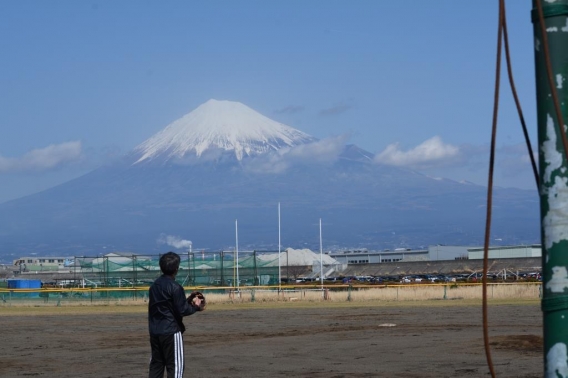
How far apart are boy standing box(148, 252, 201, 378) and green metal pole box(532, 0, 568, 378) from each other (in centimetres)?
573

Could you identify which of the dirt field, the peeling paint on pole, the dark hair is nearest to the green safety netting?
the dirt field

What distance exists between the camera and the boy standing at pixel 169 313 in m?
9.19

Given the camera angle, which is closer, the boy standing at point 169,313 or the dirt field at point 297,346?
the boy standing at point 169,313

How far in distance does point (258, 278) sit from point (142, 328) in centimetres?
3956

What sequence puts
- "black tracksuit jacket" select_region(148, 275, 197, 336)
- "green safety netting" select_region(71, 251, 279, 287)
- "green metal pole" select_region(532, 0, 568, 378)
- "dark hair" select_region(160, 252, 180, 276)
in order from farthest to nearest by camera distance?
"green safety netting" select_region(71, 251, 279, 287) < "dark hair" select_region(160, 252, 180, 276) < "black tracksuit jacket" select_region(148, 275, 197, 336) < "green metal pole" select_region(532, 0, 568, 378)

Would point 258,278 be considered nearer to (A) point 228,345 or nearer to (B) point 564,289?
(A) point 228,345

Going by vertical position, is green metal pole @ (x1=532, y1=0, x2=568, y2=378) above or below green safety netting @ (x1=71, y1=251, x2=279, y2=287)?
above

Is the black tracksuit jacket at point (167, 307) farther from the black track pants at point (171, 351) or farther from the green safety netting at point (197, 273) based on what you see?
the green safety netting at point (197, 273)

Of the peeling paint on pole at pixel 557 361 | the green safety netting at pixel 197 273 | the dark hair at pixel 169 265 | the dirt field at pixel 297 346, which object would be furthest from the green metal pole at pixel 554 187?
the green safety netting at pixel 197 273

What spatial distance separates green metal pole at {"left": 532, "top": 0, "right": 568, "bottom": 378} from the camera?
3688mm

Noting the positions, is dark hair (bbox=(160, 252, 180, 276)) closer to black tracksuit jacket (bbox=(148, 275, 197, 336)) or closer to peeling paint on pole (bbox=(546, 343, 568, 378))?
black tracksuit jacket (bbox=(148, 275, 197, 336))

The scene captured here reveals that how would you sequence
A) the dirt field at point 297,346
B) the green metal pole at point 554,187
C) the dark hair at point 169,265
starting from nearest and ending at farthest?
1. the green metal pole at point 554,187
2. the dark hair at point 169,265
3. the dirt field at point 297,346

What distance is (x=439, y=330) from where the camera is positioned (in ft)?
75.3

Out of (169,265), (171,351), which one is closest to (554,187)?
(169,265)
